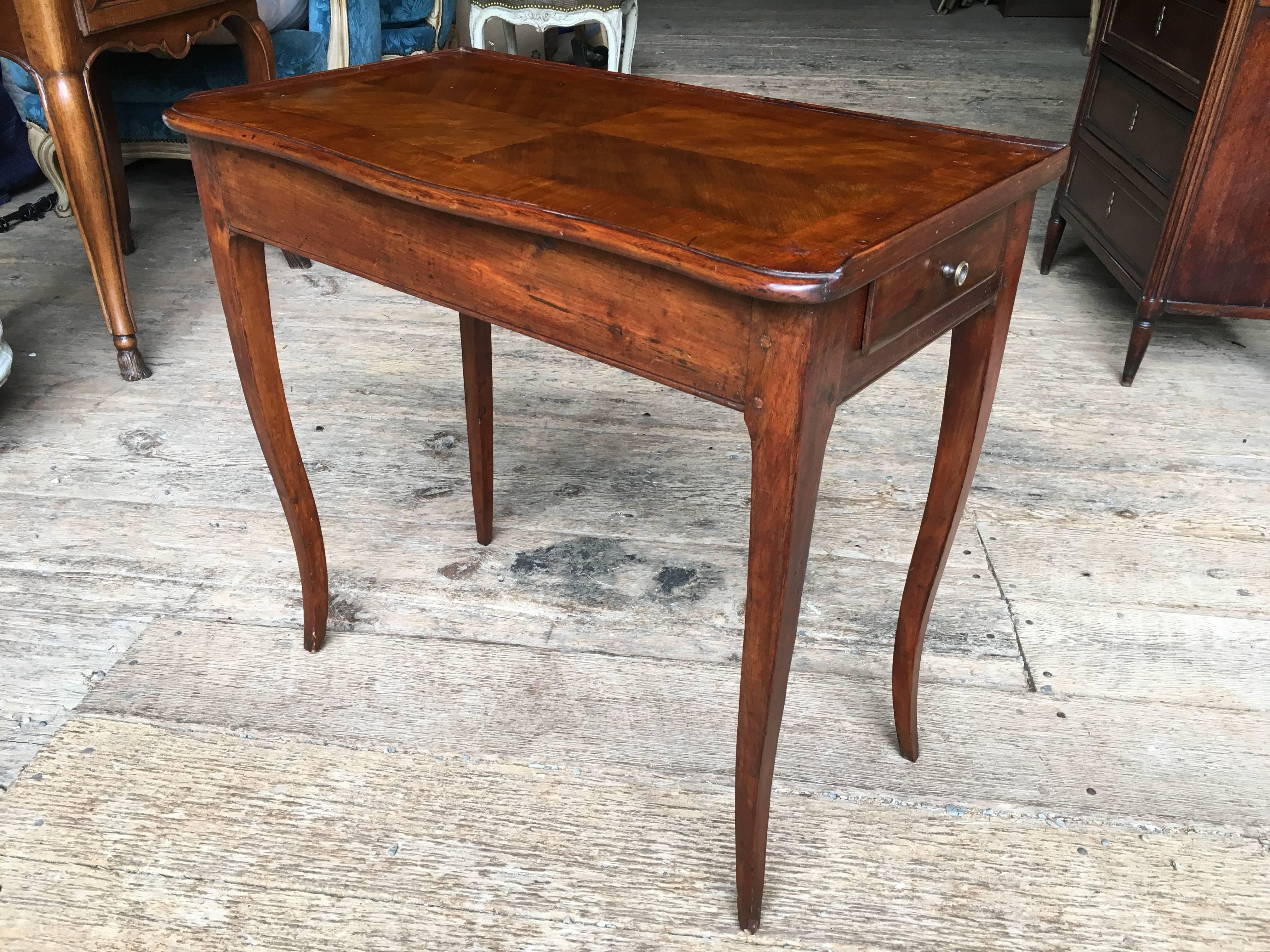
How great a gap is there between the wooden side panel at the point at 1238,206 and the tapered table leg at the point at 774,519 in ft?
5.56

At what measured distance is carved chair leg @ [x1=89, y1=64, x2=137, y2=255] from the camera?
2.83m

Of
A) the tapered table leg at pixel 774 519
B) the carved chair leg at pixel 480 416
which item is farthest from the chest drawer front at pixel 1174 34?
the tapered table leg at pixel 774 519

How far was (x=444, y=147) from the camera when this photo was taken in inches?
42.7

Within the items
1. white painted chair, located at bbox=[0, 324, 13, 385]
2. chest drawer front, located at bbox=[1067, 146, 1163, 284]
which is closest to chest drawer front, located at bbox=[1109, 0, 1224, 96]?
chest drawer front, located at bbox=[1067, 146, 1163, 284]

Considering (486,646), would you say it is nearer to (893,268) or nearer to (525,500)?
(525,500)

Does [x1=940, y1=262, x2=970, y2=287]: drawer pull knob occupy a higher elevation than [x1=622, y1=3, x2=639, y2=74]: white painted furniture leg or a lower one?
higher

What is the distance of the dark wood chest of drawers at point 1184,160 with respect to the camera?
2.09 metres

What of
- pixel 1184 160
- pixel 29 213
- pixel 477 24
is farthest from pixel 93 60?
pixel 1184 160

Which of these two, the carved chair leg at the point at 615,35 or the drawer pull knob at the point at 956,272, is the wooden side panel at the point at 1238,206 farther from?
the carved chair leg at the point at 615,35

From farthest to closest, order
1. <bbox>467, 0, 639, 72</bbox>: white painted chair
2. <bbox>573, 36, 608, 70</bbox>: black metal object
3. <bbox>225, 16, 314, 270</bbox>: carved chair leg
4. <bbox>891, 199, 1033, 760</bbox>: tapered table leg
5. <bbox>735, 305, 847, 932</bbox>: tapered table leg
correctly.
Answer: <bbox>573, 36, 608, 70</bbox>: black metal object, <bbox>467, 0, 639, 72</bbox>: white painted chair, <bbox>225, 16, 314, 270</bbox>: carved chair leg, <bbox>891, 199, 1033, 760</bbox>: tapered table leg, <bbox>735, 305, 847, 932</bbox>: tapered table leg

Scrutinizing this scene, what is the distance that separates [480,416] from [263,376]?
403 mm

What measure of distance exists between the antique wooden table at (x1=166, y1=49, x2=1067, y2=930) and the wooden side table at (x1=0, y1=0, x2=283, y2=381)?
0.99m

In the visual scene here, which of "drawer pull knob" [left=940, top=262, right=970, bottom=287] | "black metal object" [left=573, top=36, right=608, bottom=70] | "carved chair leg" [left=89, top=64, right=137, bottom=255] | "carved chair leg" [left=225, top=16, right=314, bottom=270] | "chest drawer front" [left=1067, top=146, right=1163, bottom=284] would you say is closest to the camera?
"drawer pull knob" [left=940, top=262, right=970, bottom=287]

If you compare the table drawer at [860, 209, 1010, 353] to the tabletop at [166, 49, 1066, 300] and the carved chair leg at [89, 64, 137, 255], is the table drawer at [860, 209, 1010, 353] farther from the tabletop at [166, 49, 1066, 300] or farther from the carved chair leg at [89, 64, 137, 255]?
the carved chair leg at [89, 64, 137, 255]
